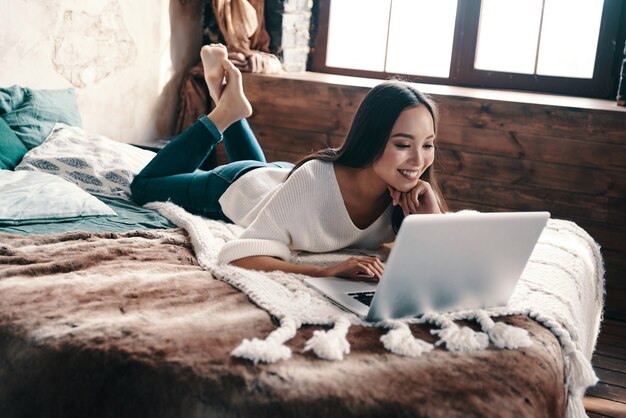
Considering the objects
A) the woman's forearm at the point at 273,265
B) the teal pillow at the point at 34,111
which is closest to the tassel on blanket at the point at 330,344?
the woman's forearm at the point at 273,265

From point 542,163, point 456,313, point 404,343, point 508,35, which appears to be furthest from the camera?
point 508,35

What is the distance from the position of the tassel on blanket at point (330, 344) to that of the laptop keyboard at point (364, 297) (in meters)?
0.22

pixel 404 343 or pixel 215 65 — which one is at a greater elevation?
pixel 215 65

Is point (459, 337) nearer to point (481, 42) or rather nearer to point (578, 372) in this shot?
point (578, 372)

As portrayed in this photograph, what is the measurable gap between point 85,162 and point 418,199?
1330 mm

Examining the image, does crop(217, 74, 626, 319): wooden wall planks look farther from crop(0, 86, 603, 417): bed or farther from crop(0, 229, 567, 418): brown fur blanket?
crop(0, 229, 567, 418): brown fur blanket

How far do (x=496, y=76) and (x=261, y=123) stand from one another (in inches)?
46.5

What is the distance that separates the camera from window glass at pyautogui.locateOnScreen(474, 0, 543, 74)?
3773 mm

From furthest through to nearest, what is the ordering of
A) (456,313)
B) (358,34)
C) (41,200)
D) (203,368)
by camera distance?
1. (358,34)
2. (41,200)
3. (456,313)
4. (203,368)

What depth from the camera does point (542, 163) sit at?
3.28 metres

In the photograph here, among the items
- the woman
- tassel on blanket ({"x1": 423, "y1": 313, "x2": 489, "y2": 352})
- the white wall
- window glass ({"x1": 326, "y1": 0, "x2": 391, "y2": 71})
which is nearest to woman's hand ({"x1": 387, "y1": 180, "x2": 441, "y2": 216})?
tassel on blanket ({"x1": 423, "y1": 313, "x2": 489, "y2": 352})

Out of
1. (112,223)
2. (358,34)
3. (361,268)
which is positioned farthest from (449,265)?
(358,34)

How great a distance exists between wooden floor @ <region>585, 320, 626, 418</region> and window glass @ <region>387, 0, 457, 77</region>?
154 centimetres

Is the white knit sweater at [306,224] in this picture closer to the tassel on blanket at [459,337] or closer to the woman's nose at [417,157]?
the woman's nose at [417,157]
